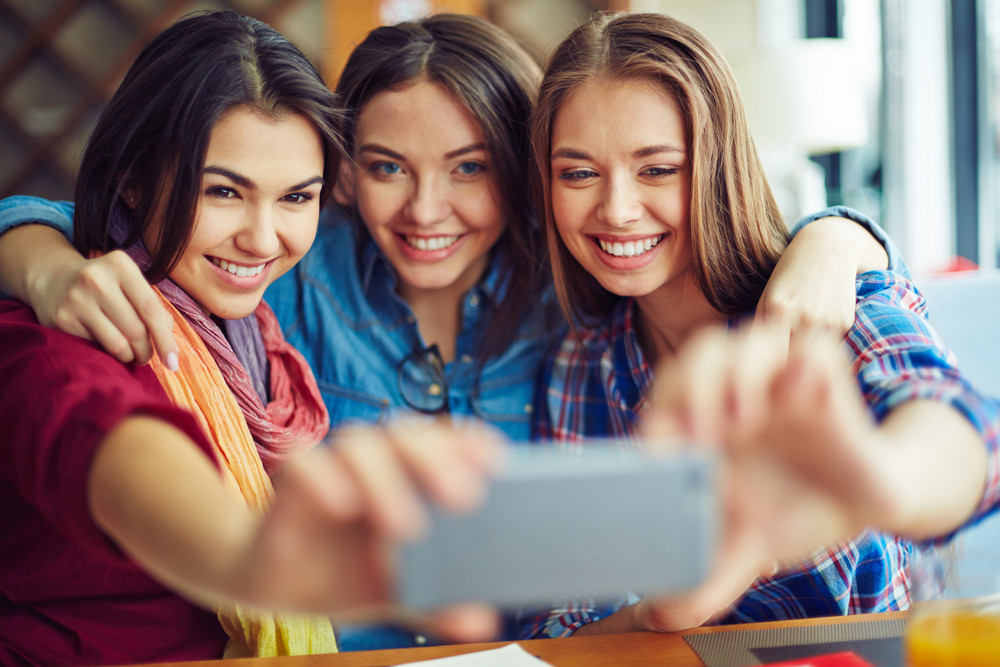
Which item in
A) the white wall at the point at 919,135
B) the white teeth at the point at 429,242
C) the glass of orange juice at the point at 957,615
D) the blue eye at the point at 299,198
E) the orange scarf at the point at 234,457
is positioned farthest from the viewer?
the white wall at the point at 919,135

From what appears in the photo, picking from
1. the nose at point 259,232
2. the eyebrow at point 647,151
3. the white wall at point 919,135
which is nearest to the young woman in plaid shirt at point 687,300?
the eyebrow at point 647,151

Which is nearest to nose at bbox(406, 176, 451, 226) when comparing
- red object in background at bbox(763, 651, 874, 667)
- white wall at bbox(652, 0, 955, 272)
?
red object in background at bbox(763, 651, 874, 667)

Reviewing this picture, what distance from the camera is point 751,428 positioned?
0.37 meters

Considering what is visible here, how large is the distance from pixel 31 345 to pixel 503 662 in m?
0.39

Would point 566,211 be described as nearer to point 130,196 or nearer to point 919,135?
point 130,196

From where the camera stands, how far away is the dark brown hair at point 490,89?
1059 mm

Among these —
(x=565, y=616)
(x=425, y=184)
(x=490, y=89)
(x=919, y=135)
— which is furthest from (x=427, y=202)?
(x=919, y=135)

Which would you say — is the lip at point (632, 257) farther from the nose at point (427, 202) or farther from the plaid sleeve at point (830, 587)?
the plaid sleeve at point (830, 587)

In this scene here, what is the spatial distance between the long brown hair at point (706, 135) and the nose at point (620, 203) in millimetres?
58

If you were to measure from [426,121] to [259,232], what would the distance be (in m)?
0.31

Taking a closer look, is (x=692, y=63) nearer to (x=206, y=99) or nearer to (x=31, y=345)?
(x=206, y=99)

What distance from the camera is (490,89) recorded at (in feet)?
3.51

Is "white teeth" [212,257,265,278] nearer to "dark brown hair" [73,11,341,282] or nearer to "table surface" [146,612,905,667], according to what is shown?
"dark brown hair" [73,11,341,282]

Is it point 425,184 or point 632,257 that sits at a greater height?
point 425,184
